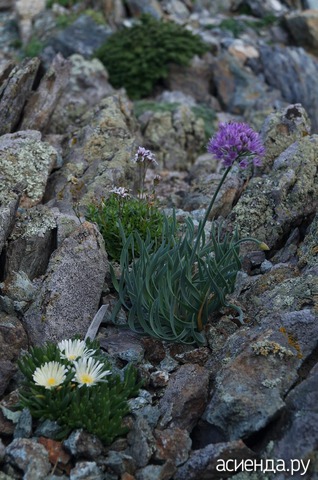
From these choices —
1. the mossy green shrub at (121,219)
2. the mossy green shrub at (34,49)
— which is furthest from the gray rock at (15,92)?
the mossy green shrub at (34,49)

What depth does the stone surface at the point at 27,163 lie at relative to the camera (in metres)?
8.71

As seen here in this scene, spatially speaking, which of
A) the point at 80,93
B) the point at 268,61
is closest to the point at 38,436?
the point at 80,93

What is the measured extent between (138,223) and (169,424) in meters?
3.05

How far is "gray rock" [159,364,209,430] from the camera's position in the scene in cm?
592

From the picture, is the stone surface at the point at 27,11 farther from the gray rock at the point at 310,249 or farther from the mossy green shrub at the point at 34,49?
the gray rock at the point at 310,249

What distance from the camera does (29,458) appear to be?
17.7ft

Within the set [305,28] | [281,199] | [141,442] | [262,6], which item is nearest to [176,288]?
[141,442]

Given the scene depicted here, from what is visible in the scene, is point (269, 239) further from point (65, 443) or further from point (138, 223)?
point (65, 443)

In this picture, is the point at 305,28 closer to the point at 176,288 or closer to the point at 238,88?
the point at 238,88

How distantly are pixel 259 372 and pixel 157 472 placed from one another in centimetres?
126

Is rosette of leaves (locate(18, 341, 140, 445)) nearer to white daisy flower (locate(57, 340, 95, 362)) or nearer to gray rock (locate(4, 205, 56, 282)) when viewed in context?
white daisy flower (locate(57, 340, 95, 362))

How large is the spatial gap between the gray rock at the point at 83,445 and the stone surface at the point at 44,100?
6.28 m

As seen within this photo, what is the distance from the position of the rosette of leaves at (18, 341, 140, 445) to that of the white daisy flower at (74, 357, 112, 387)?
6 centimetres

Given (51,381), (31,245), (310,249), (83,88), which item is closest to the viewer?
(51,381)
